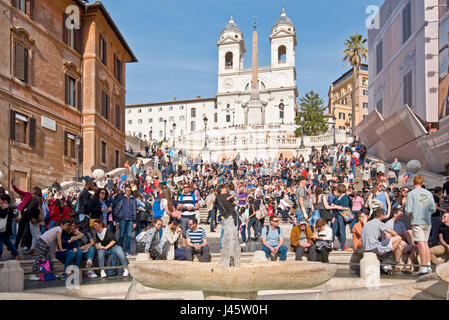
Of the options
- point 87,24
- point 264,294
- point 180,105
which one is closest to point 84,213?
point 264,294

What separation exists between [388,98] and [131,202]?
2011 cm

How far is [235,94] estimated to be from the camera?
9594cm

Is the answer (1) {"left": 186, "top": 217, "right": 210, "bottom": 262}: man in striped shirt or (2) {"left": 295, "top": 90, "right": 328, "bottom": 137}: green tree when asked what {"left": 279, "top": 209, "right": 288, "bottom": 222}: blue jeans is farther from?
(2) {"left": 295, "top": 90, "right": 328, "bottom": 137}: green tree

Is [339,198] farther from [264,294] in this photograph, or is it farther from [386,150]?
[386,150]

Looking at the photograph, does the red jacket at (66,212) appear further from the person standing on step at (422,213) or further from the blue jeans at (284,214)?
the blue jeans at (284,214)

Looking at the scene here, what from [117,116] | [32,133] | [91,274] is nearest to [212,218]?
[91,274]

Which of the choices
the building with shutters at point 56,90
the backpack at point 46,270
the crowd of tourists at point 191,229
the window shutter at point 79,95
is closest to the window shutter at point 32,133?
the building with shutters at point 56,90

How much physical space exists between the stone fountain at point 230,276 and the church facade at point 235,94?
8312 centimetres

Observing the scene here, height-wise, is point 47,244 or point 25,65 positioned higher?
point 25,65

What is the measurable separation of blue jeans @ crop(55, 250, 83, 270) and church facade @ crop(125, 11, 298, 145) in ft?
260

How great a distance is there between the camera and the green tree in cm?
7375

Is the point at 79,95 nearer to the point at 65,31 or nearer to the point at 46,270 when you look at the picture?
the point at 65,31

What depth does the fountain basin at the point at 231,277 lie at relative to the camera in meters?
4.98

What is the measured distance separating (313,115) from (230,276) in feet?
235
